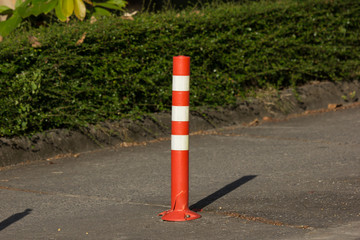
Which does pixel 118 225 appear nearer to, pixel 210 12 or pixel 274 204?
pixel 274 204

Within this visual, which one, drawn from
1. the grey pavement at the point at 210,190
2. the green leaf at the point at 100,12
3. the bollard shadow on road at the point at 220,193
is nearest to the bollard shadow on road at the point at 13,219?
the grey pavement at the point at 210,190

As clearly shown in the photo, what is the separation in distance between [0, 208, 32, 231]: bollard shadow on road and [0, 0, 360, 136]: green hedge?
70.9 inches

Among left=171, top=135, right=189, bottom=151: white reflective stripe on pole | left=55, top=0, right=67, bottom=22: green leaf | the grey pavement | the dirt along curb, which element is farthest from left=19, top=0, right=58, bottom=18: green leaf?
left=171, top=135, right=189, bottom=151: white reflective stripe on pole

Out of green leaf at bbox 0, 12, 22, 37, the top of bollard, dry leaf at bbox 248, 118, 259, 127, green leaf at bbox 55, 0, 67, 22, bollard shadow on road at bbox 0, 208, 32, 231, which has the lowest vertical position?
bollard shadow on road at bbox 0, 208, 32, 231

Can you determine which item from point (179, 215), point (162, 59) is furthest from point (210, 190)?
point (162, 59)

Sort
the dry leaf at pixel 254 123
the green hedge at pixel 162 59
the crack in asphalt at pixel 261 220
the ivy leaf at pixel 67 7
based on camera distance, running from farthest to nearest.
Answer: the dry leaf at pixel 254 123 → the ivy leaf at pixel 67 7 → the green hedge at pixel 162 59 → the crack in asphalt at pixel 261 220

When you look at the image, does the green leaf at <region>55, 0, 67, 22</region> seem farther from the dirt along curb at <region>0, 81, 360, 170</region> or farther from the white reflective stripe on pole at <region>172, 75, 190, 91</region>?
the white reflective stripe on pole at <region>172, 75, 190, 91</region>

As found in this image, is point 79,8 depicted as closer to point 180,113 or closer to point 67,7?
point 67,7

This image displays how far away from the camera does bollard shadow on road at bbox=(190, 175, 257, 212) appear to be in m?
4.95

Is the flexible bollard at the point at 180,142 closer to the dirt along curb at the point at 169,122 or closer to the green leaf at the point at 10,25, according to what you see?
the dirt along curb at the point at 169,122

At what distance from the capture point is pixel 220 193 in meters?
5.30

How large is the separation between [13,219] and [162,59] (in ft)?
11.4

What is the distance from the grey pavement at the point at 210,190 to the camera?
4.34 m

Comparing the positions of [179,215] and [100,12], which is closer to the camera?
[179,215]
